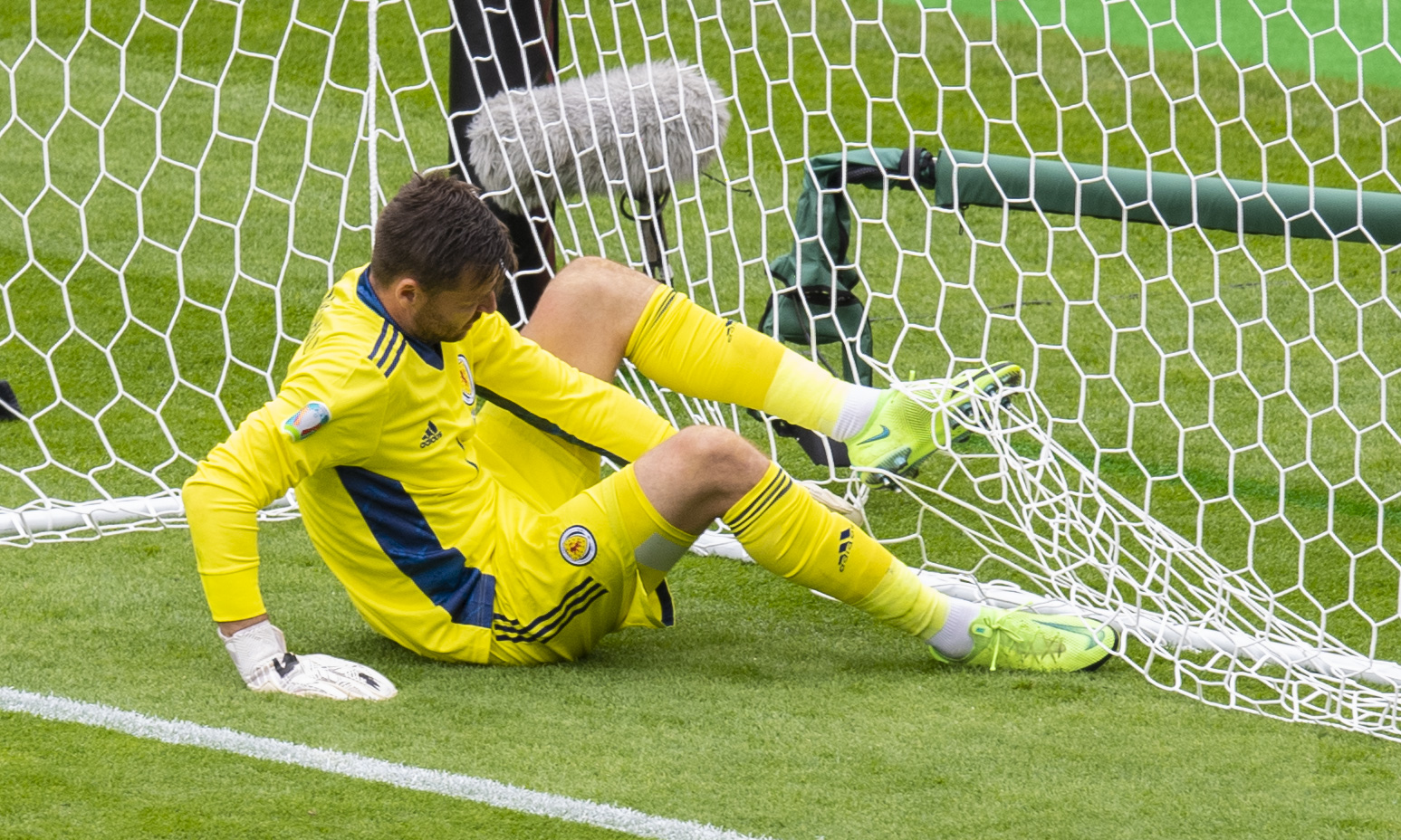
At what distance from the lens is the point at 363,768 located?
257cm

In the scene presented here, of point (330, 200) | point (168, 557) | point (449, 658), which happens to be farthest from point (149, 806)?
point (330, 200)

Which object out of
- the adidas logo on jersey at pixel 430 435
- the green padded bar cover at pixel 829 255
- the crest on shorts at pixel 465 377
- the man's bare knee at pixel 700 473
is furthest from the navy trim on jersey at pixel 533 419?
the green padded bar cover at pixel 829 255

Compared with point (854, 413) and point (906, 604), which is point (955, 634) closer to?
point (906, 604)

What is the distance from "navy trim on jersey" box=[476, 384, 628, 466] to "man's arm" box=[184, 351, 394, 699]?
381 mm

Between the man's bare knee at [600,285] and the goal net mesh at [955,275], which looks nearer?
the man's bare knee at [600,285]

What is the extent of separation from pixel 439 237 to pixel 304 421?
0.36 meters

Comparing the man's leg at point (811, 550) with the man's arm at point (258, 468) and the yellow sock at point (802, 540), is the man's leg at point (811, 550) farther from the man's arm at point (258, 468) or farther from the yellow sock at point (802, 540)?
the man's arm at point (258, 468)

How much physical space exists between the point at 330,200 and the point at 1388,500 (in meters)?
4.59

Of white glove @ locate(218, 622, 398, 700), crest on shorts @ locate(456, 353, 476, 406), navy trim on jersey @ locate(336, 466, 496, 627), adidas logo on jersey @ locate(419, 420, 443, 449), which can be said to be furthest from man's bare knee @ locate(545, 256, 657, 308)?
white glove @ locate(218, 622, 398, 700)

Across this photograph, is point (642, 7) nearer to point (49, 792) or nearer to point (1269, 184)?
point (1269, 184)

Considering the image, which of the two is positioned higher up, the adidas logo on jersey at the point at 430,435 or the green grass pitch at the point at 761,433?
the adidas logo on jersey at the point at 430,435

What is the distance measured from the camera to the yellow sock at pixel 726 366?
3328 mm

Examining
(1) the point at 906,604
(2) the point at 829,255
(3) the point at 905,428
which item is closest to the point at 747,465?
(1) the point at 906,604

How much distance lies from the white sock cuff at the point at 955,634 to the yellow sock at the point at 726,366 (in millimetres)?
499
